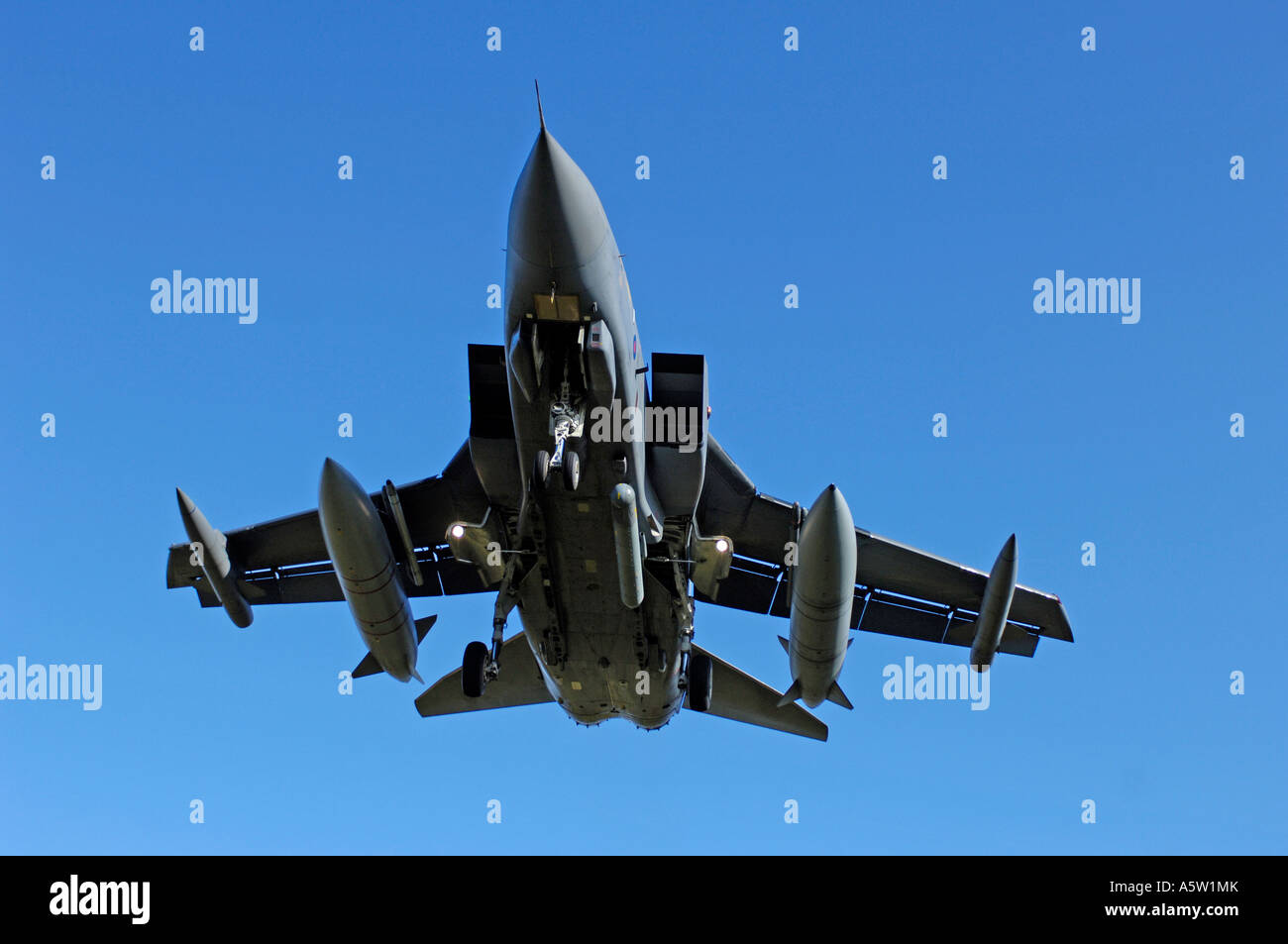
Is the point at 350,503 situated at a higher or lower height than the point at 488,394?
lower

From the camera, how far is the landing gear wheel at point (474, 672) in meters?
15.6

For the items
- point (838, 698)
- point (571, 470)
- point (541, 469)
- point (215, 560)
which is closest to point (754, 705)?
point (838, 698)

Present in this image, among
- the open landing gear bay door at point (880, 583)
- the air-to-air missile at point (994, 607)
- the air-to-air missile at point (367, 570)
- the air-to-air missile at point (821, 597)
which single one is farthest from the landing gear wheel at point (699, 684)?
the air-to-air missile at point (367, 570)

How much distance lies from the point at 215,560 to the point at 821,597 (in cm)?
842

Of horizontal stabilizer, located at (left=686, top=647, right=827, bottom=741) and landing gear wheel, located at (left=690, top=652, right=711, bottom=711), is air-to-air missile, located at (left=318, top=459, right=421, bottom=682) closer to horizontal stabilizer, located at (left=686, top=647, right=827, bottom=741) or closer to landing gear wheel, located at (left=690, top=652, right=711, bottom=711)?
landing gear wheel, located at (left=690, top=652, right=711, bottom=711)

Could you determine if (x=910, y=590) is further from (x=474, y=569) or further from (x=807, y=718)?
(x=474, y=569)

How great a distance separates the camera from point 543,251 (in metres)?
12.9

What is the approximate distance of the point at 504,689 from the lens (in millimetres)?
19734

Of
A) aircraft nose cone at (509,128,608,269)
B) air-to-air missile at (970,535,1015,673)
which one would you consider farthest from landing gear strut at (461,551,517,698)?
air-to-air missile at (970,535,1015,673)

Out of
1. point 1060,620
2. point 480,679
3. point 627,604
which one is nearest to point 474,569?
point 480,679

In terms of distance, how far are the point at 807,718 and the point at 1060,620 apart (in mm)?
4439

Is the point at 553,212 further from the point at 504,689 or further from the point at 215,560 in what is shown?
the point at 504,689

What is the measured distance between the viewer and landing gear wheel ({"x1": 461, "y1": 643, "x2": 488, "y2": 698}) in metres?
15.6

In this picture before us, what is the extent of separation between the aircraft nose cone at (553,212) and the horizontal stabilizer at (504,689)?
8292 mm
